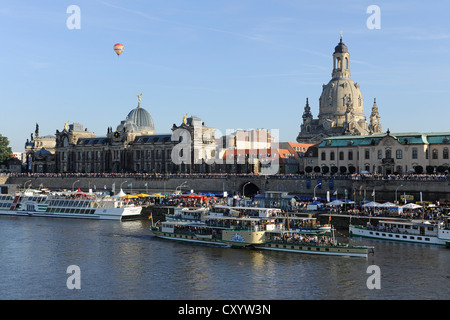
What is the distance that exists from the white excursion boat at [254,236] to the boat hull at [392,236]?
682 centimetres

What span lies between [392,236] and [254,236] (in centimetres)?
1747

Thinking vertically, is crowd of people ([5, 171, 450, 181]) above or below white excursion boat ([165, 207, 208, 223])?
above

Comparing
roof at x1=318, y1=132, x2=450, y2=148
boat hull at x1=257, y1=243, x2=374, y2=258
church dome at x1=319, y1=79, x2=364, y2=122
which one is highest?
church dome at x1=319, y1=79, x2=364, y2=122

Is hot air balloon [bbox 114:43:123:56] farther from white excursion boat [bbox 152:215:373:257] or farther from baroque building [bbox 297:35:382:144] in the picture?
baroque building [bbox 297:35:382:144]

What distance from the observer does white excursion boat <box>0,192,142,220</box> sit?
8875cm

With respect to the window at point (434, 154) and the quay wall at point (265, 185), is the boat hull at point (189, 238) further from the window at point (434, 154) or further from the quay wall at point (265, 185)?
the window at point (434, 154)

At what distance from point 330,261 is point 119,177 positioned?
93508 millimetres

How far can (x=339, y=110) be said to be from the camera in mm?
176125

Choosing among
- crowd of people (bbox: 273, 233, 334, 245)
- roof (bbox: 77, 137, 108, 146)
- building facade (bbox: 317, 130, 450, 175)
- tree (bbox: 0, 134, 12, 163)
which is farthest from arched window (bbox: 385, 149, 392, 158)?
tree (bbox: 0, 134, 12, 163)

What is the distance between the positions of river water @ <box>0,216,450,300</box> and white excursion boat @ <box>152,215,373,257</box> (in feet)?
3.97

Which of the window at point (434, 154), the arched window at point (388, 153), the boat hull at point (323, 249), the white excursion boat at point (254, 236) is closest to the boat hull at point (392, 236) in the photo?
the white excursion boat at point (254, 236)

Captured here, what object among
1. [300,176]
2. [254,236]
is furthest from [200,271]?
[300,176]

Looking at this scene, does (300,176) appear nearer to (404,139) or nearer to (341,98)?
(404,139)
